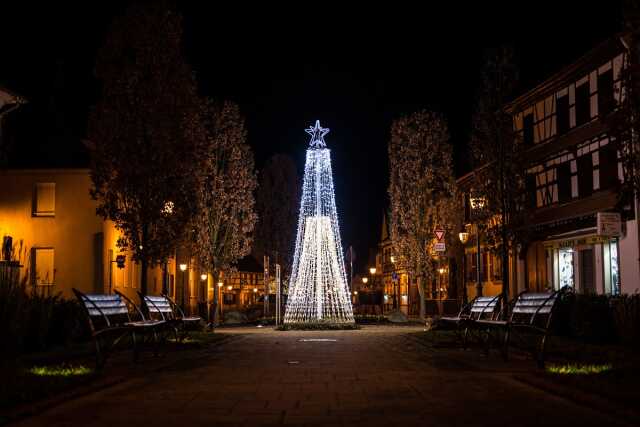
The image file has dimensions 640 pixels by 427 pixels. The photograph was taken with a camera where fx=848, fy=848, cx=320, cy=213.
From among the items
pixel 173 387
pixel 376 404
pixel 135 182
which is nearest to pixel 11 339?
pixel 173 387

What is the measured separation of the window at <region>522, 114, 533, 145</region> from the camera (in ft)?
125

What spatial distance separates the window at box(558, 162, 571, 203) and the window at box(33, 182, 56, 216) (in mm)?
20892

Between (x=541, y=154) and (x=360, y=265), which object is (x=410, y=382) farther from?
(x=360, y=265)

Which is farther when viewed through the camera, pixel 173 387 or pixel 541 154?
pixel 541 154

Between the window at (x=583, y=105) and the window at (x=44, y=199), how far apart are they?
70.2 feet

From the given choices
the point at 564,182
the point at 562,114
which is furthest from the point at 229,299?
the point at 562,114

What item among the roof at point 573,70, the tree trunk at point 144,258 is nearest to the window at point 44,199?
the tree trunk at point 144,258

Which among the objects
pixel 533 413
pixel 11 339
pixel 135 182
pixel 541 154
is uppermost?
pixel 541 154

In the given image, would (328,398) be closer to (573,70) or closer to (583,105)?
(583,105)

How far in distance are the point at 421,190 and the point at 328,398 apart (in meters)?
34.4

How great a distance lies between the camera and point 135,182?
942 inches

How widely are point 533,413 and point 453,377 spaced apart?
3414mm

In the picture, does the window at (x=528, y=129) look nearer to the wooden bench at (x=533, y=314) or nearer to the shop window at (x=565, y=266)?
the shop window at (x=565, y=266)

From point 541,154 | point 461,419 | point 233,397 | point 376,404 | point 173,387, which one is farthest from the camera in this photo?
point 541,154
